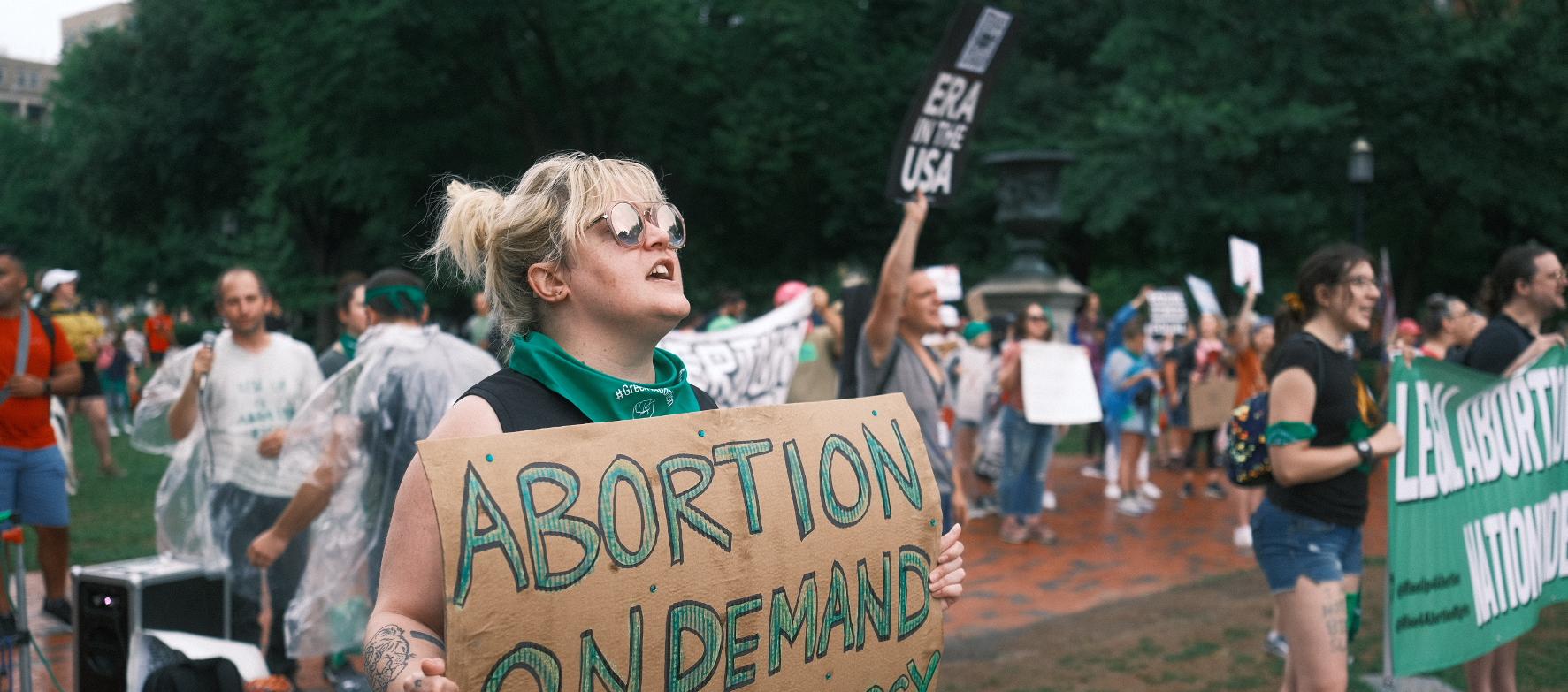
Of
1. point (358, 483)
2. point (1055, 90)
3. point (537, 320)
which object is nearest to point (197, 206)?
point (1055, 90)

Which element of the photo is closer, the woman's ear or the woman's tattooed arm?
the woman's tattooed arm

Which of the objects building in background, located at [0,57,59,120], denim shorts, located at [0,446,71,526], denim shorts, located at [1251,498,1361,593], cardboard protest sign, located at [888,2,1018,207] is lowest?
denim shorts, located at [0,446,71,526]

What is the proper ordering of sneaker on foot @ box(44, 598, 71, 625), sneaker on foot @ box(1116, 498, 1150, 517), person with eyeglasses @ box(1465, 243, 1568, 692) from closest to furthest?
1. person with eyeglasses @ box(1465, 243, 1568, 692)
2. sneaker on foot @ box(44, 598, 71, 625)
3. sneaker on foot @ box(1116, 498, 1150, 517)

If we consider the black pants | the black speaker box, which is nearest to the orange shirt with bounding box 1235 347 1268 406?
the black pants

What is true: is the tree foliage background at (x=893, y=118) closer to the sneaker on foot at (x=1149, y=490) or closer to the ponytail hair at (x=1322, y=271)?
the sneaker on foot at (x=1149, y=490)

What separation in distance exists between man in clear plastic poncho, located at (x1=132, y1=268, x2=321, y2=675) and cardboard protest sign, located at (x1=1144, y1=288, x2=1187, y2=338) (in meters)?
10.6

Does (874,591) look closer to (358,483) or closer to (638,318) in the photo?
(638,318)

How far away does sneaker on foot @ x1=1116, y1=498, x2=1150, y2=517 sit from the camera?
11.1 metres

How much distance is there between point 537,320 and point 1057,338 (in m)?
A: 11.8

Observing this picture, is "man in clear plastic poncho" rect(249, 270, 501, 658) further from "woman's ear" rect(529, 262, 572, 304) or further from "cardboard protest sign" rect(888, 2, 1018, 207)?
"cardboard protest sign" rect(888, 2, 1018, 207)

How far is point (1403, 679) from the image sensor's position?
19.3 feet

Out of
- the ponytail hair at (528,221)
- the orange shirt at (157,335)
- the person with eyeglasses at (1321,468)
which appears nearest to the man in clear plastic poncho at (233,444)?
the ponytail hair at (528,221)

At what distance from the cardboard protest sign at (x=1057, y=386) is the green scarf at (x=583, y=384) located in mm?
7701

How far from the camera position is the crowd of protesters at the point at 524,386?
2.13m
